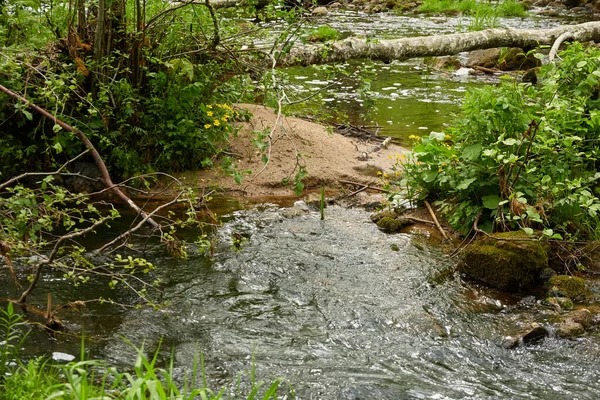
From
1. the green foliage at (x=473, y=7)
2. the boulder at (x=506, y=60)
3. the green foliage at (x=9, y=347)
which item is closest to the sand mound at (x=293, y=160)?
the green foliage at (x=9, y=347)

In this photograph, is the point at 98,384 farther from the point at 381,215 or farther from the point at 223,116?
the point at 223,116

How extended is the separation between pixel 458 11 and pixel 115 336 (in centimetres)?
2206

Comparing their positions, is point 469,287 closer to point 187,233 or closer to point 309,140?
point 187,233

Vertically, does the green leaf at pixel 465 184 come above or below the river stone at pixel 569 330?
above

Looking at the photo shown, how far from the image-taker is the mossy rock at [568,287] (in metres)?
5.81

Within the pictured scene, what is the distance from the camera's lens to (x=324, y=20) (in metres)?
22.0

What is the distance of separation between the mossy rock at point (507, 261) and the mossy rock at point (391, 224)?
1.14 meters

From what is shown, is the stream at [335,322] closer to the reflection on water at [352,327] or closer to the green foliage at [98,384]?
the reflection on water at [352,327]

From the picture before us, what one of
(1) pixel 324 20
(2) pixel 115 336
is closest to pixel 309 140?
(2) pixel 115 336

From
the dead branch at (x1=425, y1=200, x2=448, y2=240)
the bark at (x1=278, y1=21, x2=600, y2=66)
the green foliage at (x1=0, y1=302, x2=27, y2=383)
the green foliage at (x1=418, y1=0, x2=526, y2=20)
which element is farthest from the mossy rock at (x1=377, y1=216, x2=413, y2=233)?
the green foliage at (x1=418, y1=0, x2=526, y2=20)

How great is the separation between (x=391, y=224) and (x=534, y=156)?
1511 mm

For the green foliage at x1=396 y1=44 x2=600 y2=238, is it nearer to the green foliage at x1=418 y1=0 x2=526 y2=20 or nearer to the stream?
the stream

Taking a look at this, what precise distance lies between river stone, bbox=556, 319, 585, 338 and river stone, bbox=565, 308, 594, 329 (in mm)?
77

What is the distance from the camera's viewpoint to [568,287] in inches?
231
